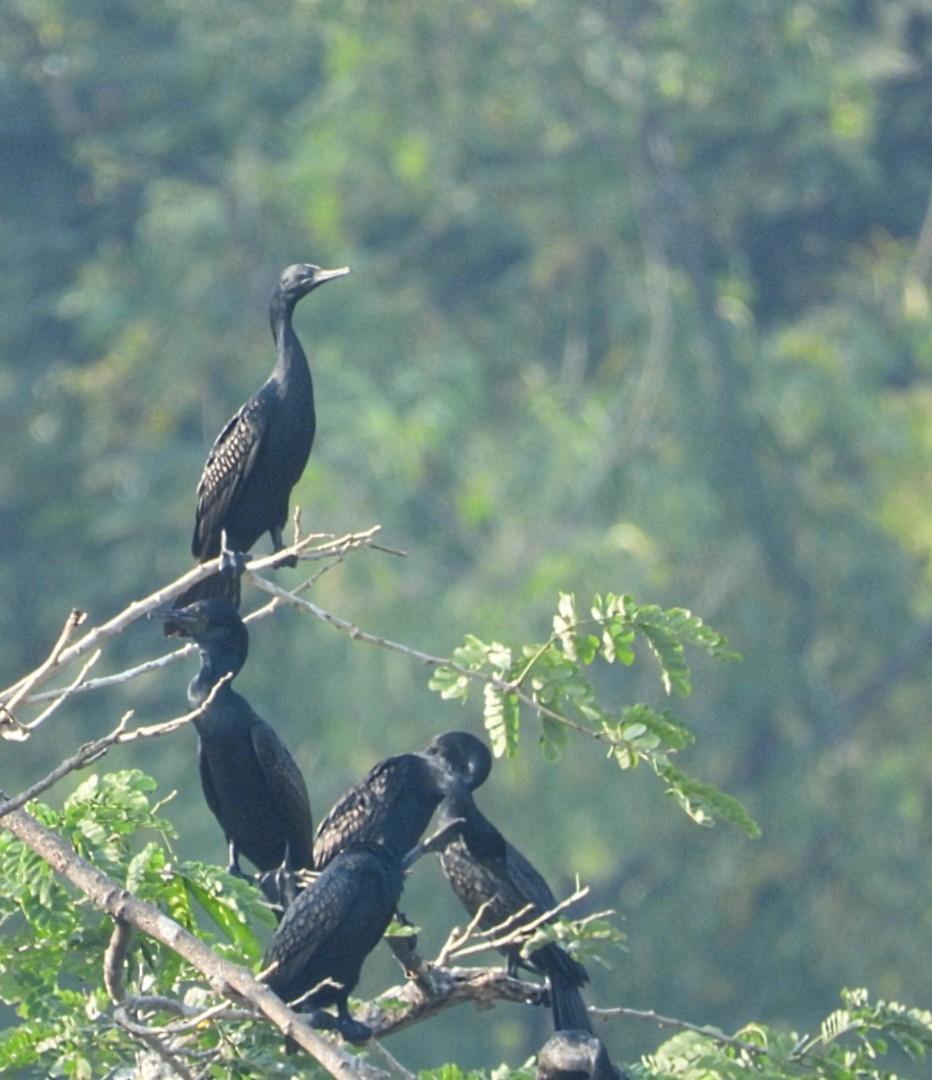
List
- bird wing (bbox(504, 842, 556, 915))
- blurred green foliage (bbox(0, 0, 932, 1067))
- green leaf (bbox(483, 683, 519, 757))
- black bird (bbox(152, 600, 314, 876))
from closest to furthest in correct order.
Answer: green leaf (bbox(483, 683, 519, 757)) → black bird (bbox(152, 600, 314, 876)) → bird wing (bbox(504, 842, 556, 915)) → blurred green foliage (bbox(0, 0, 932, 1067))

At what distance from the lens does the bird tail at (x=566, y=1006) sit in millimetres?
5363

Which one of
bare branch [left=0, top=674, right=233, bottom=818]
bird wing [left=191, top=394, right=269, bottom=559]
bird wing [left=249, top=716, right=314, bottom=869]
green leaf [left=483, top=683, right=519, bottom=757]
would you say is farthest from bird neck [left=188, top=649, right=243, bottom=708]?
bare branch [left=0, top=674, right=233, bottom=818]

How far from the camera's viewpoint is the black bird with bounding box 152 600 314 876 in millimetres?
5465

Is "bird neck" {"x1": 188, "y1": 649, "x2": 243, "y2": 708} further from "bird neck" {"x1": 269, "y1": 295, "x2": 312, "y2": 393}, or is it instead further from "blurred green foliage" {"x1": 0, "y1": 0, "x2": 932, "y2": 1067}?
"blurred green foliage" {"x1": 0, "y1": 0, "x2": 932, "y2": 1067}

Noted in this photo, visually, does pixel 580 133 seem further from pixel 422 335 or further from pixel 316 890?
pixel 316 890

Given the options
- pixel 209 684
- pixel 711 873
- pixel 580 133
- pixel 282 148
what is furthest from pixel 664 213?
pixel 209 684

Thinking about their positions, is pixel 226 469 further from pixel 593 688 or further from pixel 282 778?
pixel 593 688

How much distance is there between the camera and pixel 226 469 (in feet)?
20.2

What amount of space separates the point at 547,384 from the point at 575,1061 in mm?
15334

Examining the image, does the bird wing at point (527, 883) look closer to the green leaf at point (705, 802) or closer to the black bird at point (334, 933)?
the black bird at point (334, 933)

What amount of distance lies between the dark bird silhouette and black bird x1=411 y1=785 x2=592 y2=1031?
27 centimetres

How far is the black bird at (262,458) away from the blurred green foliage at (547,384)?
9.65 metres

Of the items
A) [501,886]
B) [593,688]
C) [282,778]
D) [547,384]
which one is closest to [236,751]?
[282,778]

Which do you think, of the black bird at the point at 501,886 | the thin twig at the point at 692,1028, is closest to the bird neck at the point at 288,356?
the black bird at the point at 501,886
